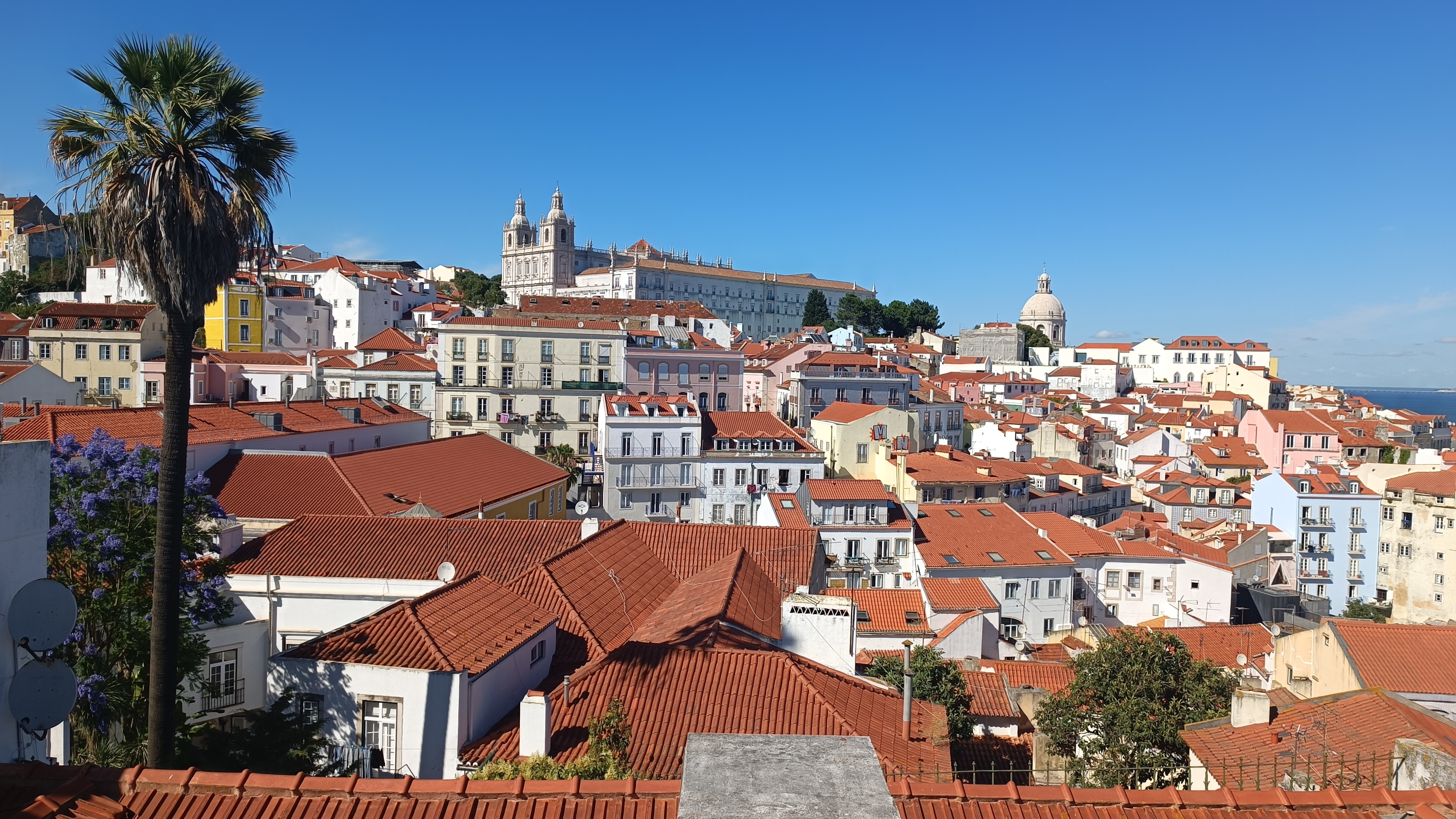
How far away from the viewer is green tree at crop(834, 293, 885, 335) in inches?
5906

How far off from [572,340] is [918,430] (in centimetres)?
2418

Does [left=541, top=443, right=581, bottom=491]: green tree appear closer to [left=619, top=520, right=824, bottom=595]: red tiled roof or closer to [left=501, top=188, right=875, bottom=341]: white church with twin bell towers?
[left=619, top=520, right=824, bottom=595]: red tiled roof

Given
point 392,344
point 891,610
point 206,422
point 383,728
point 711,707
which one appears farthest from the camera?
point 392,344

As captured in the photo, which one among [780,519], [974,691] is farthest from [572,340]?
[974,691]

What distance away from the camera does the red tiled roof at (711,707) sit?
12547 mm

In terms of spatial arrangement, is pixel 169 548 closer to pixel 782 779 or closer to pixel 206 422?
pixel 782 779

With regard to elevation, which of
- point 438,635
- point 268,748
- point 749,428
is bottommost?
point 268,748

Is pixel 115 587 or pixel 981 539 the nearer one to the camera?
pixel 115 587

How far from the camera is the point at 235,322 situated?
75.1 metres

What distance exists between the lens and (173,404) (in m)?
10.4

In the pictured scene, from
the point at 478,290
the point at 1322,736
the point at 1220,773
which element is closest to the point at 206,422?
the point at 1220,773

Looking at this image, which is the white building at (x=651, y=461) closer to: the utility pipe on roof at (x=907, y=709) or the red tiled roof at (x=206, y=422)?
the red tiled roof at (x=206, y=422)

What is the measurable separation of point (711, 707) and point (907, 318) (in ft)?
472

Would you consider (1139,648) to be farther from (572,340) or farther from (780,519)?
(572,340)
